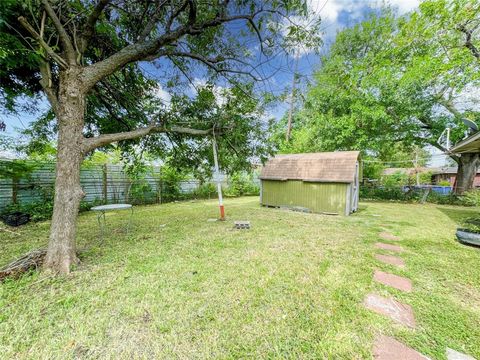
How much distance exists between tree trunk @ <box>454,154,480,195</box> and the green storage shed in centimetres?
771

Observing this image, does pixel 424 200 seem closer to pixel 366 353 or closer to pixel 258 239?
pixel 258 239

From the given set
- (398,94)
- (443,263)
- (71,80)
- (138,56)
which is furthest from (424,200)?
(71,80)

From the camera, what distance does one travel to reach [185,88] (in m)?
4.65

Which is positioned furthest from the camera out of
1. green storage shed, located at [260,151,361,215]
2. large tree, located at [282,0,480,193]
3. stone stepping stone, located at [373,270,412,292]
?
large tree, located at [282,0,480,193]

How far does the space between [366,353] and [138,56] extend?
447cm

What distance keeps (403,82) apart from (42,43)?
13895mm

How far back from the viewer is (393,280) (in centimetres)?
275

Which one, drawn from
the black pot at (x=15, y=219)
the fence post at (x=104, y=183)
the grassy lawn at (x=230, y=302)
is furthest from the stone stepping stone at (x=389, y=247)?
the fence post at (x=104, y=183)

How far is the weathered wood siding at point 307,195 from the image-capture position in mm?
7938

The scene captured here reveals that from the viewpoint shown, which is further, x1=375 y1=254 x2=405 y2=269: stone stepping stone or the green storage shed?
the green storage shed

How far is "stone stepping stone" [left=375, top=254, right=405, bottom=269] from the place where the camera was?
10.7 feet

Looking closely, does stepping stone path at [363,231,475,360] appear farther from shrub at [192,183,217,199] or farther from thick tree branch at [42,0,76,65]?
shrub at [192,183,217,199]

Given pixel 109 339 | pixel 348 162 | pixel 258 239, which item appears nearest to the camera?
pixel 109 339

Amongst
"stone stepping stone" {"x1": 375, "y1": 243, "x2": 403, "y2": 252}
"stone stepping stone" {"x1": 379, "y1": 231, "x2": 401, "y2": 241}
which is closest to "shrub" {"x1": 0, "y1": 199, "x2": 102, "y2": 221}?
"stone stepping stone" {"x1": 375, "y1": 243, "x2": 403, "y2": 252}
